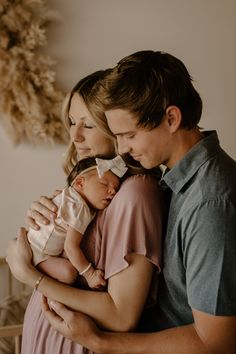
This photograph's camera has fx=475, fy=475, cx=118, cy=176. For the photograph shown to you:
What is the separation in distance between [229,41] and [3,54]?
132 cm

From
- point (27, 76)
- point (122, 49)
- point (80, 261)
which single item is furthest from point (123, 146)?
point (122, 49)

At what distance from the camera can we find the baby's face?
3.98 feet

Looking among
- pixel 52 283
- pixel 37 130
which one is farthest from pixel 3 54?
pixel 52 283

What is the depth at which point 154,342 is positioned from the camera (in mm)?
1088

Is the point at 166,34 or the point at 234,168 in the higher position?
the point at 166,34

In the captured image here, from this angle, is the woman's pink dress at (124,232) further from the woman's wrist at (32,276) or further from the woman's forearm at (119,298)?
the woman's wrist at (32,276)

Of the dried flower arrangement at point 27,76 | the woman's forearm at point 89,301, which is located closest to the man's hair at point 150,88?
the woman's forearm at point 89,301

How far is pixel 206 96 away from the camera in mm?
2730

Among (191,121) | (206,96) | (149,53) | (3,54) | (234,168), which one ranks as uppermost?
(3,54)

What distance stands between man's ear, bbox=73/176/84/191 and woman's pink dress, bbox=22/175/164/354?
0.30 ft

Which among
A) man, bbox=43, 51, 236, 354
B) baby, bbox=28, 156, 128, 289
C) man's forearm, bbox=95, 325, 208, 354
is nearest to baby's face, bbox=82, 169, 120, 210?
baby, bbox=28, 156, 128, 289

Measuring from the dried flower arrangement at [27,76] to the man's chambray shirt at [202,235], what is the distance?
1.35 metres

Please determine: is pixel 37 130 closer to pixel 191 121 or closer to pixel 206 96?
pixel 206 96

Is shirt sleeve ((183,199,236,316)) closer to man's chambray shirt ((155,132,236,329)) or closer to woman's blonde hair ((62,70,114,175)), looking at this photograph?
man's chambray shirt ((155,132,236,329))
